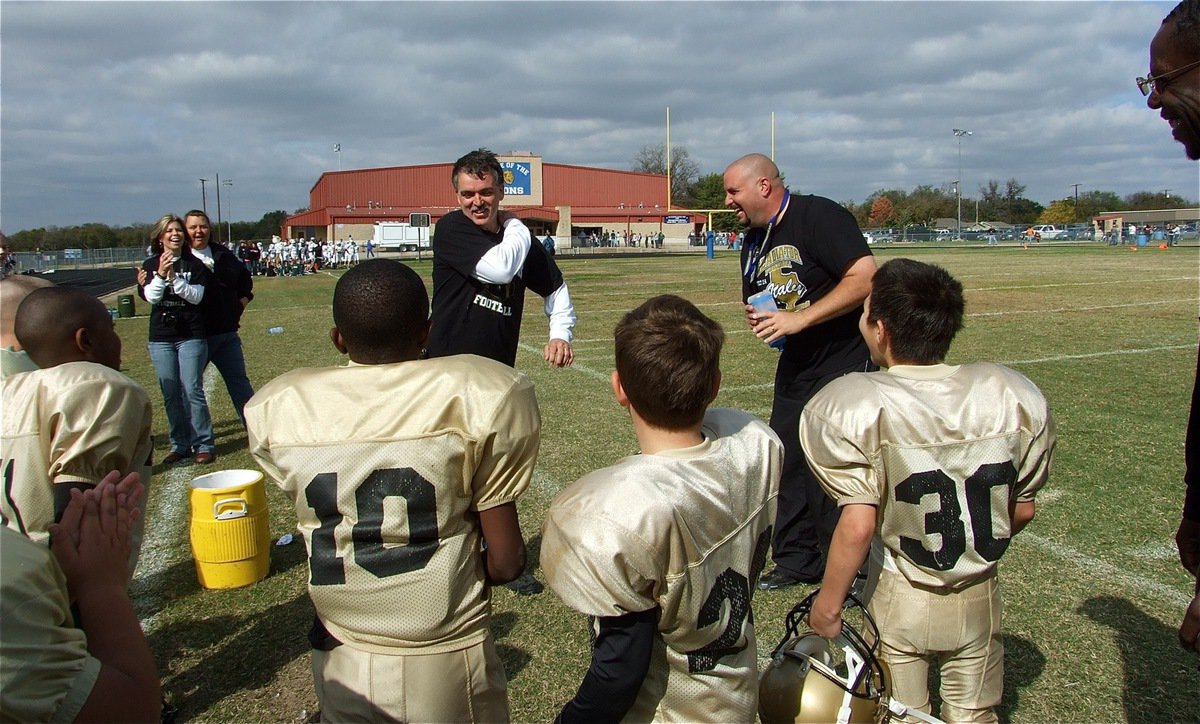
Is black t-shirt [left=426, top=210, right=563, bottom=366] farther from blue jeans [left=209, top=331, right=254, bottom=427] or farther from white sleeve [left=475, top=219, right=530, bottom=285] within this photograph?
blue jeans [left=209, top=331, right=254, bottom=427]

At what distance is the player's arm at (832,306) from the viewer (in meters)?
3.83

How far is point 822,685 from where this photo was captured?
218 centimetres

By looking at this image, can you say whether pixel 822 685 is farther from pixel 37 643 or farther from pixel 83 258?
pixel 83 258

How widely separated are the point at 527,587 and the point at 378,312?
2351 mm

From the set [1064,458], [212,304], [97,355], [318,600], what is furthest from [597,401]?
[318,600]

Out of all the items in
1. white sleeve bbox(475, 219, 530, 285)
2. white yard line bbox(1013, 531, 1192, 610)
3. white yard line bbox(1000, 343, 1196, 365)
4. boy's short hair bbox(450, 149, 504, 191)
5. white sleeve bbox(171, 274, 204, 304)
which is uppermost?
boy's short hair bbox(450, 149, 504, 191)

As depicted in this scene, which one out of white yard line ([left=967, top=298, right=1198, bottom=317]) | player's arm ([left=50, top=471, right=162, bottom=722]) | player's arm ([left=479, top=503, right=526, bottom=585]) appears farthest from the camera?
white yard line ([left=967, top=298, right=1198, bottom=317])

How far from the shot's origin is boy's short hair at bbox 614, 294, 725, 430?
1950 mm

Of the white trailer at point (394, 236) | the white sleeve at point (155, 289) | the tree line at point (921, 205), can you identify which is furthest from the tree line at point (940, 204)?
the white sleeve at point (155, 289)

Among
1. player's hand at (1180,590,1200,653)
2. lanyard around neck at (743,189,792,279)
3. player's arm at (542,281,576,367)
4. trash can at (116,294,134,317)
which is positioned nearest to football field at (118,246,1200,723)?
player's arm at (542,281,576,367)

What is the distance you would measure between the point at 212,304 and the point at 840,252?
4.98 metres

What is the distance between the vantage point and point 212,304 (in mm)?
6598

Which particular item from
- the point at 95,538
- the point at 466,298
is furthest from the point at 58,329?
the point at 466,298

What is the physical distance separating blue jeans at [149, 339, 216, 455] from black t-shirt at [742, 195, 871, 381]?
464 centimetres
